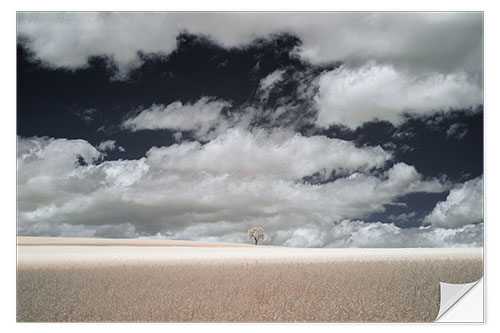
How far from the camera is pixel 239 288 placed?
8.48m

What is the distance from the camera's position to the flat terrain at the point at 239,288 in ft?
27.0

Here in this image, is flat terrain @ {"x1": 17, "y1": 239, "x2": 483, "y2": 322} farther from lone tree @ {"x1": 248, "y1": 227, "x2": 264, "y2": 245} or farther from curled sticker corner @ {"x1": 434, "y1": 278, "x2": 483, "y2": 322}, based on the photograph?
lone tree @ {"x1": 248, "y1": 227, "x2": 264, "y2": 245}

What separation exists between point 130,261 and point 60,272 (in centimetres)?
130

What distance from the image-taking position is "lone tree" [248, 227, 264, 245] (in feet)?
28.7

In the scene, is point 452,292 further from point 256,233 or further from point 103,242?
point 103,242

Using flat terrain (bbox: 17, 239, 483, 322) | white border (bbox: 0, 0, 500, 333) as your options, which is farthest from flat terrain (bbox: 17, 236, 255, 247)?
white border (bbox: 0, 0, 500, 333)

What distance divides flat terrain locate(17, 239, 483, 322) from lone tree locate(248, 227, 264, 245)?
618 millimetres

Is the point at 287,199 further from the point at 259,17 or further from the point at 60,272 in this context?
the point at 60,272

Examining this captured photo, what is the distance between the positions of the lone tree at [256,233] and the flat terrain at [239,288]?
0.62 metres

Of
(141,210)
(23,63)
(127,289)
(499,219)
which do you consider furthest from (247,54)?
(499,219)

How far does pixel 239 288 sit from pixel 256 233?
3.41 feet
